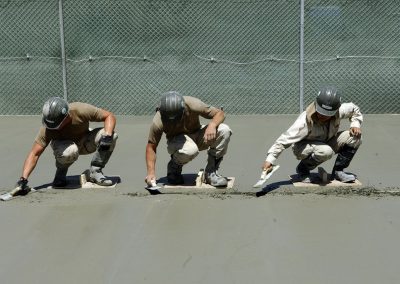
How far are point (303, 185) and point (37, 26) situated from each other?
6.62 m

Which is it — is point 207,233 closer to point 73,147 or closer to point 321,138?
point 321,138

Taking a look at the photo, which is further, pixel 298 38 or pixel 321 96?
pixel 298 38

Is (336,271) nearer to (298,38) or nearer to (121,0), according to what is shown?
(298,38)

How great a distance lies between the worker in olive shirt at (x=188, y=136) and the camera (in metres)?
5.41

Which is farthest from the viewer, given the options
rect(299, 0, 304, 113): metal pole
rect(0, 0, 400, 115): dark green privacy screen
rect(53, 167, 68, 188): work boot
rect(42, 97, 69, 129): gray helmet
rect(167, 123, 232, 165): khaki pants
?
rect(0, 0, 400, 115): dark green privacy screen

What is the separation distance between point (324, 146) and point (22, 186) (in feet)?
9.41

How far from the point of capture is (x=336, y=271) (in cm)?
370

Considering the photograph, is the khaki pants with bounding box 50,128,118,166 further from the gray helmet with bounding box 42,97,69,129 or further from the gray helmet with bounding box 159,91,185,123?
the gray helmet with bounding box 159,91,185,123

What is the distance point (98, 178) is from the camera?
5.79m

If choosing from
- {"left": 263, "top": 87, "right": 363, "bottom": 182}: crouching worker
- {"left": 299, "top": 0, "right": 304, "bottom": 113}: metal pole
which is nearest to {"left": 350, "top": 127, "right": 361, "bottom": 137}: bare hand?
{"left": 263, "top": 87, "right": 363, "bottom": 182}: crouching worker

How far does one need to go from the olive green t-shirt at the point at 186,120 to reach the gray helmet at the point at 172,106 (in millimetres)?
186

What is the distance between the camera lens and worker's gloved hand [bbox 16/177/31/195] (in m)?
5.47

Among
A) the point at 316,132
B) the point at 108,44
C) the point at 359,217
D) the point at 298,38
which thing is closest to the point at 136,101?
the point at 108,44

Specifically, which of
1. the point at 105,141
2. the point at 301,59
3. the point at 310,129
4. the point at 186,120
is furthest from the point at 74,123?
the point at 301,59
